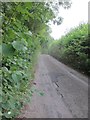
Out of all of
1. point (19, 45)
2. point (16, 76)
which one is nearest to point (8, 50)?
point (19, 45)

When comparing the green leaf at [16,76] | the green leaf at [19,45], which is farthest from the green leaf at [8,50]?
the green leaf at [16,76]

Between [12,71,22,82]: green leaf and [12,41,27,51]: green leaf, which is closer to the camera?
[12,41,27,51]: green leaf

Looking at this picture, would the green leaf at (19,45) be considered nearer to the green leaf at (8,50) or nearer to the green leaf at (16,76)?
the green leaf at (8,50)

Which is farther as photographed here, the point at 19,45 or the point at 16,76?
the point at 16,76

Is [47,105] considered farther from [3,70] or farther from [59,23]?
[59,23]

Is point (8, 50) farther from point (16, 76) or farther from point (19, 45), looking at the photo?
point (16, 76)

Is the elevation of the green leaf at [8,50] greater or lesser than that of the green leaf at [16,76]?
greater

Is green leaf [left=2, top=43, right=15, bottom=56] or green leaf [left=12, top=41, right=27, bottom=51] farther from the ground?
green leaf [left=12, top=41, right=27, bottom=51]

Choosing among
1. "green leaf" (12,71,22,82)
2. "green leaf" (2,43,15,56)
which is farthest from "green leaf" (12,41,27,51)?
"green leaf" (12,71,22,82)

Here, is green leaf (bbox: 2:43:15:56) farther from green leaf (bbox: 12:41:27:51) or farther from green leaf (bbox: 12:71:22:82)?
green leaf (bbox: 12:71:22:82)

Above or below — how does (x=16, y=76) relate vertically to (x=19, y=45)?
below

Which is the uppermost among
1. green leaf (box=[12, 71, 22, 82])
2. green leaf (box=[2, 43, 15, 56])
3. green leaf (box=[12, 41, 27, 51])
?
green leaf (box=[12, 41, 27, 51])

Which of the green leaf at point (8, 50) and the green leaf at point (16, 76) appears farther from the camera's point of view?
the green leaf at point (16, 76)

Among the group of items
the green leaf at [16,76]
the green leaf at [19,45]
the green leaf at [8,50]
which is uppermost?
the green leaf at [19,45]
